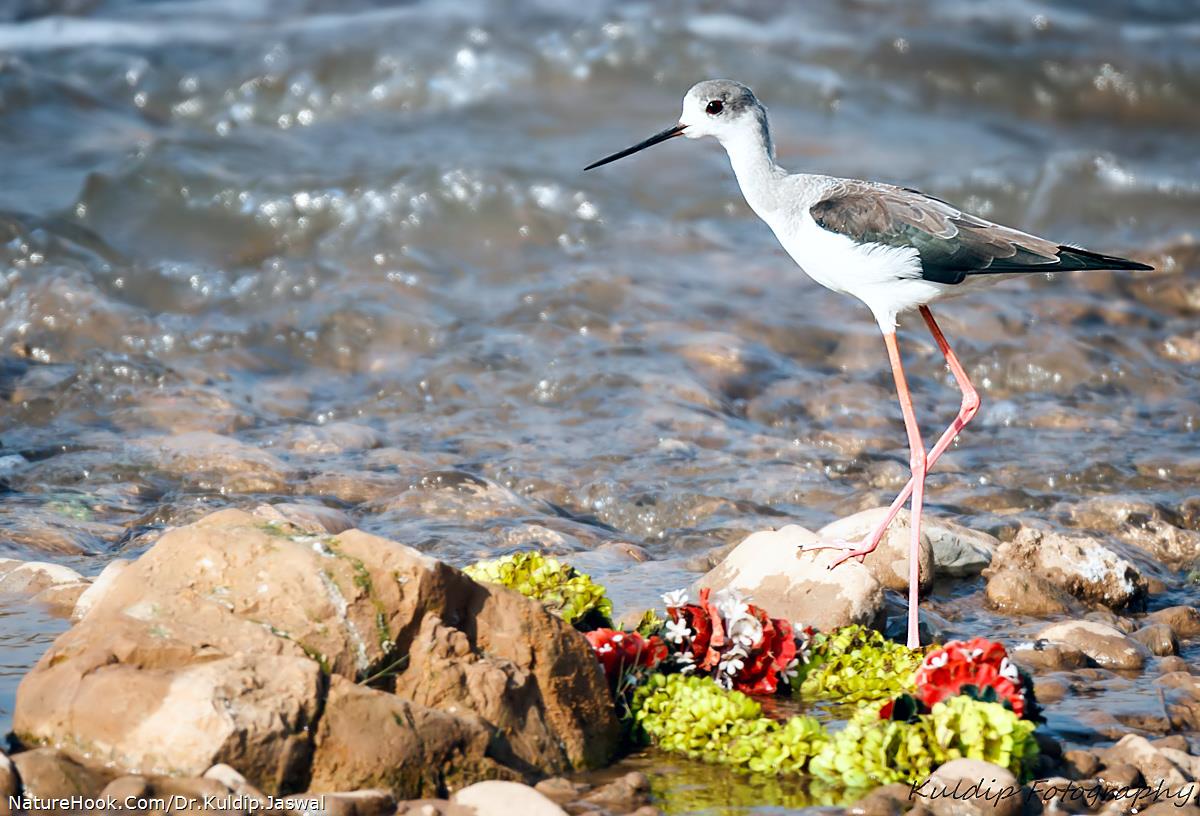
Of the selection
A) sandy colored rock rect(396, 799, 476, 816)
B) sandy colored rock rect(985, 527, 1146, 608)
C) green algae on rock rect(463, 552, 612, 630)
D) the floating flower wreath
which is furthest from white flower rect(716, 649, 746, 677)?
sandy colored rock rect(985, 527, 1146, 608)

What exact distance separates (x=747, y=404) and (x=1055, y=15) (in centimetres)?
1223

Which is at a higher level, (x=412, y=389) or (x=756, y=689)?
(x=756, y=689)

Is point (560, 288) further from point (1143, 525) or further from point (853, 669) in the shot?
point (853, 669)

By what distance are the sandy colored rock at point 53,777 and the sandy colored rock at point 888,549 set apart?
3.57 meters

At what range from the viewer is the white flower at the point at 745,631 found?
5.35 metres

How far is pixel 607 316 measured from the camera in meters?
11.5

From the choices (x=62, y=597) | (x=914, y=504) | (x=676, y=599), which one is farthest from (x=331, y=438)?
(x=676, y=599)

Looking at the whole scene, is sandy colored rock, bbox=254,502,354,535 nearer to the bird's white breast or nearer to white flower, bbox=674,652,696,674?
white flower, bbox=674,652,696,674

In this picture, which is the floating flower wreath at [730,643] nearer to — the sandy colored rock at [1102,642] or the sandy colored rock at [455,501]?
the sandy colored rock at [1102,642]

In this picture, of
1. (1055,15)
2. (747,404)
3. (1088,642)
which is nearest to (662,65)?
(1055,15)

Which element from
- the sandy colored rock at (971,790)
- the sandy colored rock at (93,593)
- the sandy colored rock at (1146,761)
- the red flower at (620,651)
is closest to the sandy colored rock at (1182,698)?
the sandy colored rock at (1146,761)

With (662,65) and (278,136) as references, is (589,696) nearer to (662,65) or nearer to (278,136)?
(278,136)

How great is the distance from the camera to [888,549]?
6828 mm

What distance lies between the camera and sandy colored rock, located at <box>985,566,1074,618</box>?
6.65 metres
